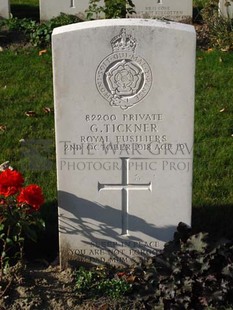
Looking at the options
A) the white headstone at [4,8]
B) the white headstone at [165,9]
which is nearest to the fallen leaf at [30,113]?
the white headstone at [4,8]

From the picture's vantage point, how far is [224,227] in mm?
5055

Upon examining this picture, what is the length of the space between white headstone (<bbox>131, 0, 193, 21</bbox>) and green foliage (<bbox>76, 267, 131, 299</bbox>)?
613cm

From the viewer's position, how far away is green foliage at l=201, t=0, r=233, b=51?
345 inches

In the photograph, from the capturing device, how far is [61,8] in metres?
9.97

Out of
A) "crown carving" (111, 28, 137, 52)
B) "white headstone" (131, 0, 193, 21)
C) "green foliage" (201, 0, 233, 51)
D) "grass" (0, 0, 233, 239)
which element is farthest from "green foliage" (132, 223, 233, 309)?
"white headstone" (131, 0, 193, 21)

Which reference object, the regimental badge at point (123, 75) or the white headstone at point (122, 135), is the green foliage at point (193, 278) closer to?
the white headstone at point (122, 135)

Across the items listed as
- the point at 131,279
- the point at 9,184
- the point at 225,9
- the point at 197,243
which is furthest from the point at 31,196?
the point at 225,9

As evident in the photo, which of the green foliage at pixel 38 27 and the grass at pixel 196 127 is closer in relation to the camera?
the grass at pixel 196 127

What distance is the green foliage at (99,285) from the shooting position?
427cm

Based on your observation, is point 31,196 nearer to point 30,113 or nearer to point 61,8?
point 30,113

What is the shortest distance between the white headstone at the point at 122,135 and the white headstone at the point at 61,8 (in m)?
5.81

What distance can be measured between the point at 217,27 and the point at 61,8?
7.39 feet

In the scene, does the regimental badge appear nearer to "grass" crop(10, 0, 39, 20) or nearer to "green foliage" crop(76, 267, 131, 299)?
"green foliage" crop(76, 267, 131, 299)

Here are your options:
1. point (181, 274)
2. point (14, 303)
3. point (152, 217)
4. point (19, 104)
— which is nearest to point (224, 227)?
point (152, 217)
